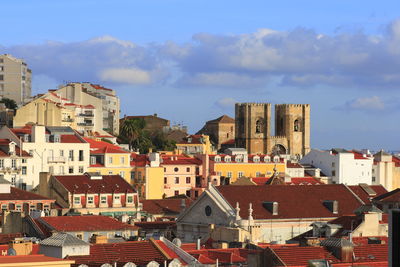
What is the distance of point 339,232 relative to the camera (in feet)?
233

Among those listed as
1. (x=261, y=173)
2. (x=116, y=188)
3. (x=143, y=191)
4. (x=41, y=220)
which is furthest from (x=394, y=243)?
(x=261, y=173)

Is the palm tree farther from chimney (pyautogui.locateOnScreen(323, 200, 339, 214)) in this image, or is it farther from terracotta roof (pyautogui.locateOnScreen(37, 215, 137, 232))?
terracotta roof (pyautogui.locateOnScreen(37, 215, 137, 232))

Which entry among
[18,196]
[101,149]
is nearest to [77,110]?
[101,149]

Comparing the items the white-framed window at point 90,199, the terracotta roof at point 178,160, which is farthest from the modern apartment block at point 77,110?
the white-framed window at point 90,199

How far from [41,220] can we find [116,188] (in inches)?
1120

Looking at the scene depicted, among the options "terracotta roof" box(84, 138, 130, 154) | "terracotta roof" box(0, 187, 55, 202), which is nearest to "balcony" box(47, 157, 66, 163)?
"terracotta roof" box(84, 138, 130, 154)

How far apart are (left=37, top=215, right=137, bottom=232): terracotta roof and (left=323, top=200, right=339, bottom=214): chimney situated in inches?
528

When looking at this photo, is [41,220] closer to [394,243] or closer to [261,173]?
[394,243]

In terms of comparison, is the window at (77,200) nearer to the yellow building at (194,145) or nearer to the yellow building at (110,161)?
the yellow building at (110,161)

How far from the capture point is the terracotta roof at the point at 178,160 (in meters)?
135

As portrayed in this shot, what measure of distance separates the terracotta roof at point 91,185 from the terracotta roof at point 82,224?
68.9 feet

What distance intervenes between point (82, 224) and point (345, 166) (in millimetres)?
74807

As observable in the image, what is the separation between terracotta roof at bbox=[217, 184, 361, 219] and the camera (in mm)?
81562

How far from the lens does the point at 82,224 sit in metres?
Answer: 78.4
